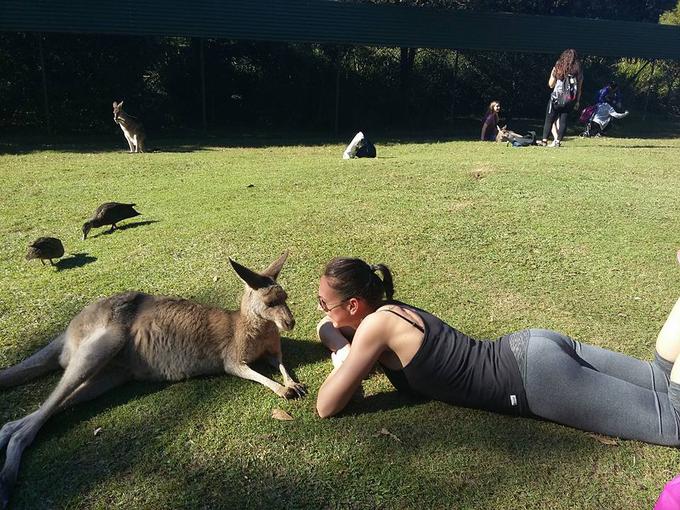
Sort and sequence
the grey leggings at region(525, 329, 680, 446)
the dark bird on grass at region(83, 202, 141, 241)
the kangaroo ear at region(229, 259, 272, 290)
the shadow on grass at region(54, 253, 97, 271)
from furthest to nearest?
the dark bird on grass at region(83, 202, 141, 241), the shadow on grass at region(54, 253, 97, 271), the kangaroo ear at region(229, 259, 272, 290), the grey leggings at region(525, 329, 680, 446)

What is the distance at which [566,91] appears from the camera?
37.4ft

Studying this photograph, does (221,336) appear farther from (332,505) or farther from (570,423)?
(570,423)

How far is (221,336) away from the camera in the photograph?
3.53 meters

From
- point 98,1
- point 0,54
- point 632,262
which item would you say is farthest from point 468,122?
point 632,262

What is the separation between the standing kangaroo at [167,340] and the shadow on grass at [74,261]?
2.02 metres

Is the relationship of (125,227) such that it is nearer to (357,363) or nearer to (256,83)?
(357,363)

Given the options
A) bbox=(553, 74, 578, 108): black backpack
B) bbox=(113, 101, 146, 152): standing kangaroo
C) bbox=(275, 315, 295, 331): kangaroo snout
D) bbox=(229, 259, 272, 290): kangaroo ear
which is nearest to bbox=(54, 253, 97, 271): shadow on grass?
bbox=(229, 259, 272, 290): kangaroo ear

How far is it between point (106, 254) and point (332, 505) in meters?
3.94

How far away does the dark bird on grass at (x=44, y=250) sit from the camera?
5.16 metres

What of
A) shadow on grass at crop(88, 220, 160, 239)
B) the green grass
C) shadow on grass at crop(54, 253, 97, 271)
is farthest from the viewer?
shadow on grass at crop(88, 220, 160, 239)

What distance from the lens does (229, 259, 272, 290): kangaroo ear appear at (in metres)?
3.29

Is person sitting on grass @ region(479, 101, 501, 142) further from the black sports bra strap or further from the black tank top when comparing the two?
the black sports bra strap

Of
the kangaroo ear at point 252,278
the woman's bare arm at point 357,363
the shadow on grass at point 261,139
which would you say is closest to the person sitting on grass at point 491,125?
the shadow on grass at point 261,139

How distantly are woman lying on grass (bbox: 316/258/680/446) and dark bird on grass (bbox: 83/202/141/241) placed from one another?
12.5ft
